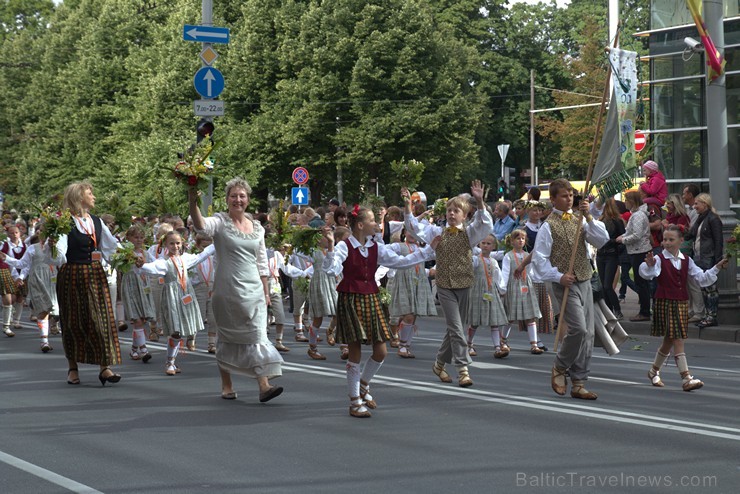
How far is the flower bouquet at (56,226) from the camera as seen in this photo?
11.3m

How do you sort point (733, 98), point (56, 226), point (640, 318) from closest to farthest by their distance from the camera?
point (56, 226)
point (640, 318)
point (733, 98)

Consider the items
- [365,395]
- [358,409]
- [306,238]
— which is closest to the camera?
[358,409]

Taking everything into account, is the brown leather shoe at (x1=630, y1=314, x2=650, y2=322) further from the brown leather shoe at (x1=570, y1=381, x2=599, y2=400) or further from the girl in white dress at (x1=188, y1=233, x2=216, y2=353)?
the brown leather shoe at (x1=570, y1=381, x2=599, y2=400)

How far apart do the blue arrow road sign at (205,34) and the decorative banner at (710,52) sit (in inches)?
310

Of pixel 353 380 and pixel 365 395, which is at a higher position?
pixel 353 380

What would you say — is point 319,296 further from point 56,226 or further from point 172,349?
point 56,226

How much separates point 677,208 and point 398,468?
10.9 meters

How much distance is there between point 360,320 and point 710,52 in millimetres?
9842

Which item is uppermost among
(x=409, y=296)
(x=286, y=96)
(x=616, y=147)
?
(x=286, y=96)

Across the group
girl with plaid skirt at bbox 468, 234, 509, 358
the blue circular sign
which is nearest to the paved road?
girl with plaid skirt at bbox 468, 234, 509, 358

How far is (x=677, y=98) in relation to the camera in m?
24.0

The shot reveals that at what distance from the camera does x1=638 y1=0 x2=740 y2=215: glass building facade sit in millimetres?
23578

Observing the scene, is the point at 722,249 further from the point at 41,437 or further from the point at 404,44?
the point at 404,44

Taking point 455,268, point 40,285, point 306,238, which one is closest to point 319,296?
point 306,238
